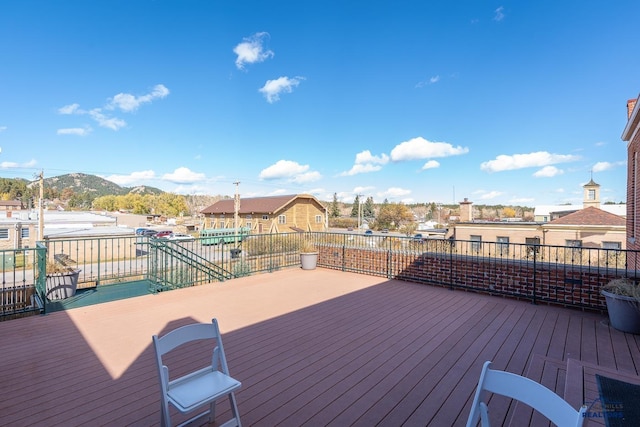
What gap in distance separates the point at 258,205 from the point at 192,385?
29280mm

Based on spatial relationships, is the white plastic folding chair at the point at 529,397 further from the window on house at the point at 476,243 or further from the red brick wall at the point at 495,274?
the red brick wall at the point at 495,274

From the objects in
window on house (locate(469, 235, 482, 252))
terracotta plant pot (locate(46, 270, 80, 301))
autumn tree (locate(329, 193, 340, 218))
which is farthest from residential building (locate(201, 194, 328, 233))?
terracotta plant pot (locate(46, 270, 80, 301))

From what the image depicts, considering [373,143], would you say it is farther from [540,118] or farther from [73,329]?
[73,329]

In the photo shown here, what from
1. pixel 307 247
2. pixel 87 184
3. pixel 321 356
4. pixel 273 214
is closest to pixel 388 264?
pixel 307 247

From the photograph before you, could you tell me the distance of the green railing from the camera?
14.7 feet

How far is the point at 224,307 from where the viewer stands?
15.1ft

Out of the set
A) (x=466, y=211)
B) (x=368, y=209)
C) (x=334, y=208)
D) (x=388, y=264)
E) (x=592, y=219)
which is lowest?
(x=388, y=264)

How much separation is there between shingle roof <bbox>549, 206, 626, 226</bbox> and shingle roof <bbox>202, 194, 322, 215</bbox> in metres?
20.5

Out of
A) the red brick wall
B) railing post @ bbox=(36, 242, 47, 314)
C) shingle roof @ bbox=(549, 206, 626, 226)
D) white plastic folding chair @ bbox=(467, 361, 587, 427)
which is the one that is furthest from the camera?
shingle roof @ bbox=(549, 206, 626, 226)

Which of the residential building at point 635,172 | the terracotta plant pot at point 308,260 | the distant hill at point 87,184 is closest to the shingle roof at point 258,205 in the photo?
the terracotta plant pot at point 308,260

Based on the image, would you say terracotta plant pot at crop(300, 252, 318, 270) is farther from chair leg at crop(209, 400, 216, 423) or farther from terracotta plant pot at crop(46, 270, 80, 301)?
chair leg at crop(209, 400, 216, 423)

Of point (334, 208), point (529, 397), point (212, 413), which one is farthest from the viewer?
point (334, 208)

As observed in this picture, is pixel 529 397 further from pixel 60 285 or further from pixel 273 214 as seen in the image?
pixel 273 214

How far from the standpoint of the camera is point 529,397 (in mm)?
1180
